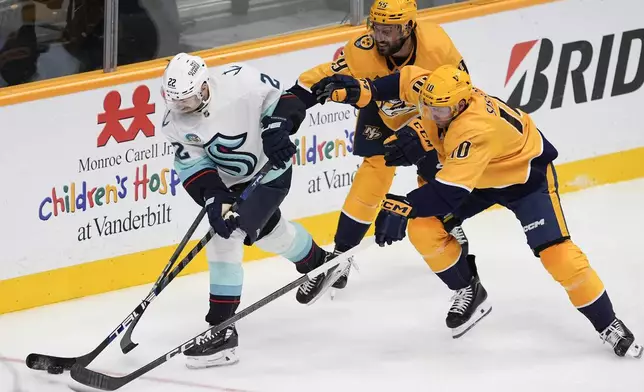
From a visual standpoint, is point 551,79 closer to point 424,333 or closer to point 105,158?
point 424,333

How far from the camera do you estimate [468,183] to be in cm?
420

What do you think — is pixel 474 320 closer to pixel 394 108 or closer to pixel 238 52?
pixel 394 108

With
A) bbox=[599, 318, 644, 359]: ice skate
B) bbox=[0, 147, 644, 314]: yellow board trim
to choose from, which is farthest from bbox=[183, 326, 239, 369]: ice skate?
bbox=[599, 318, 644, 359]: ice skate

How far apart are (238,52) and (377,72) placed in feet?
2.73

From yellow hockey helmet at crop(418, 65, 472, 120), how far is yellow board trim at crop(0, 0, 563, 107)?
1.27 m

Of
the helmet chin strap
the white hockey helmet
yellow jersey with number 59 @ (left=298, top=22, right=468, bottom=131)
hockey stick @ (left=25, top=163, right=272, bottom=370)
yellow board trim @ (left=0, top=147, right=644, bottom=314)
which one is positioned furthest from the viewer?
yellow board trim @ (left=0, top=147, right=644, bottom=314)

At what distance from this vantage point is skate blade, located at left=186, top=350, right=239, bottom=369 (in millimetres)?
4594

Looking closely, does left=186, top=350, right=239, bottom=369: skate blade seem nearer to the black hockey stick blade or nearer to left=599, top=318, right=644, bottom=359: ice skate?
the black hockey stick blade

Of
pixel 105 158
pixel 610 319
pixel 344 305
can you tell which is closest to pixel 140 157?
pixel 105 158

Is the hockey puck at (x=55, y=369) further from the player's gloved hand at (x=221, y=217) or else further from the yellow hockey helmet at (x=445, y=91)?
the yellow hockey helmet at (x=445, y=91)

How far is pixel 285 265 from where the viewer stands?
5.56 meters

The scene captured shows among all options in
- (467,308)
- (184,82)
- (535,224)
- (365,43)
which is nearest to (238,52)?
(365,43)

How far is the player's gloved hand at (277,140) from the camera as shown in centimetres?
439

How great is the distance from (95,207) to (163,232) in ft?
1.11
